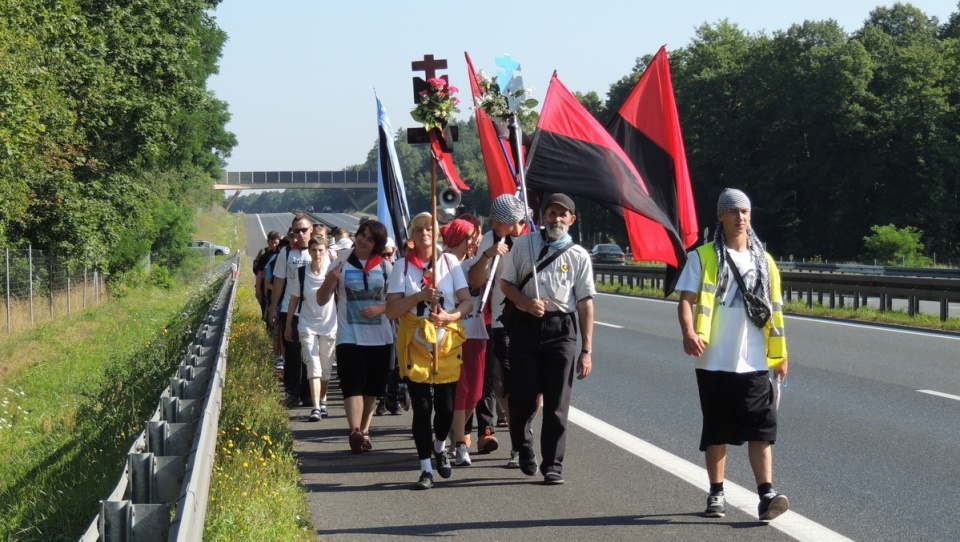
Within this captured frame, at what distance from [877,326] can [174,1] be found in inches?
784

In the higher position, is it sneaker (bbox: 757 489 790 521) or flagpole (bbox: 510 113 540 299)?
flagpole (bbox: 510 113 540 299)

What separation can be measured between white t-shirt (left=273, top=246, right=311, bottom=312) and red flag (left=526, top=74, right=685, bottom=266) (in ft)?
11.5

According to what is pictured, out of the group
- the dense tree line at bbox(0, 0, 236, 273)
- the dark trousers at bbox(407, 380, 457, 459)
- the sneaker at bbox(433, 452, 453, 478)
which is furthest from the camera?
the dense tree line at bbox(0, 0, 236, 273)

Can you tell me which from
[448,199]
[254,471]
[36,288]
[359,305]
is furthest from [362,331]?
[36,288]

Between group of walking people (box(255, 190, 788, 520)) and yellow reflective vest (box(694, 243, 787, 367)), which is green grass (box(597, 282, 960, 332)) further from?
yellow reflective vest (box(694, 243, 787, 367))

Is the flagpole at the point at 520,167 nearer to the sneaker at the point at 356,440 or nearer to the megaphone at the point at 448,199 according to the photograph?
the megaphone at the point at 448,199

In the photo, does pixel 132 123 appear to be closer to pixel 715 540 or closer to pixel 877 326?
pixel 877 326

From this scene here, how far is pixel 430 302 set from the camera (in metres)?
7.66

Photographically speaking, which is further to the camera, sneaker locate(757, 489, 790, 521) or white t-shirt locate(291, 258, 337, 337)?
white t-shirt locate(291, 258, 337, 337)

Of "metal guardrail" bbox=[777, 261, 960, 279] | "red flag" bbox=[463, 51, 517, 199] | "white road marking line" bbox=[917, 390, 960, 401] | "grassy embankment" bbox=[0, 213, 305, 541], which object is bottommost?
"grassy embankment" bbox=[0, 213, 305, 541]

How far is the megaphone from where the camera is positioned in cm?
896

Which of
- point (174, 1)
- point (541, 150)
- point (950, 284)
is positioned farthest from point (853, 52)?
point (541, 150)

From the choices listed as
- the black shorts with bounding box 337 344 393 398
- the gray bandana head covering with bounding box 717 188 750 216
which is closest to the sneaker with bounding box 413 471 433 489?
the black shorts with bounding box 337 344 393 398

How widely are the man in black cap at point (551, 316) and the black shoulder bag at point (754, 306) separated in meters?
1.14
